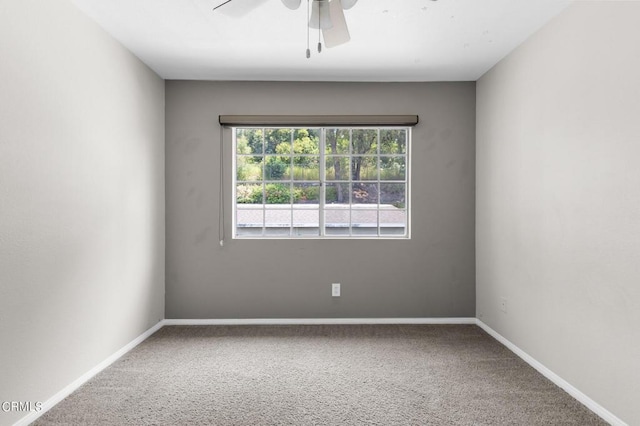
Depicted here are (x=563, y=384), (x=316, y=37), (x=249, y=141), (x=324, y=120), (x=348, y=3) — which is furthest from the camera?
(x=249, y=141)

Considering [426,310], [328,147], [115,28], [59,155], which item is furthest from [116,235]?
[426,310]

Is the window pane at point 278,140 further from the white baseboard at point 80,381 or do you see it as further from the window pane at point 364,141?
the white baseboard at point 80,381

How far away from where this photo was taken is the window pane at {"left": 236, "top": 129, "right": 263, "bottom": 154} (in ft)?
13.3

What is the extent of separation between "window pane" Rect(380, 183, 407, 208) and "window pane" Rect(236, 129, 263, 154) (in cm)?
131

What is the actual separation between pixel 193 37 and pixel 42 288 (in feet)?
6.46

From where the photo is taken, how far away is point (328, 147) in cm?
407

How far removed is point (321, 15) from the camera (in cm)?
210

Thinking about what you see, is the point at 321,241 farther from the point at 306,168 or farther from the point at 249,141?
the point at 249,141

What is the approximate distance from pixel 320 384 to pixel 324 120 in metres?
2.38

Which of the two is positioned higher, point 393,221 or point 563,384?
point 393,221

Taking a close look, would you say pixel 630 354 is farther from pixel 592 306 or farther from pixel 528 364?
pixel 528 364

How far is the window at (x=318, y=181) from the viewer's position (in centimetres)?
405

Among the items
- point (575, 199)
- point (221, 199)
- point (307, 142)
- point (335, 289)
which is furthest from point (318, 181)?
point (575, 199)

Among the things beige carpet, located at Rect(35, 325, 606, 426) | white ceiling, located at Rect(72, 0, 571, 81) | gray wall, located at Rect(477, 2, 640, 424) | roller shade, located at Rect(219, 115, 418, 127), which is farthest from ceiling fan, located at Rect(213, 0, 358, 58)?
beige carpet, located at Rect(35, 325, 606, 426)
